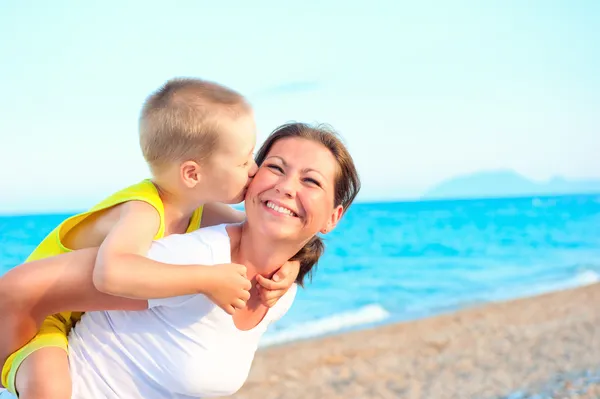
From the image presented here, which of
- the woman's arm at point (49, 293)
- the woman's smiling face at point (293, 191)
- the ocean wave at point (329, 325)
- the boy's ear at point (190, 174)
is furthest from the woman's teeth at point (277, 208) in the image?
the ocean wave at point (329, 325)

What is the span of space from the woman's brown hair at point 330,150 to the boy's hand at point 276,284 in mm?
153

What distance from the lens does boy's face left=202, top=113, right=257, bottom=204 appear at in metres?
2.63

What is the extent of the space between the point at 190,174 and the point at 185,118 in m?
0.21

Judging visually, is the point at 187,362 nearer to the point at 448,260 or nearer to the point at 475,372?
the point at 475,372

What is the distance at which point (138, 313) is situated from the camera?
2527mm

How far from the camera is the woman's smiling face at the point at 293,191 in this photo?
266 centimetres

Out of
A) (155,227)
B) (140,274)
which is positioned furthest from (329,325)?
(140,274)

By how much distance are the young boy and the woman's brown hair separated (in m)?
0.23

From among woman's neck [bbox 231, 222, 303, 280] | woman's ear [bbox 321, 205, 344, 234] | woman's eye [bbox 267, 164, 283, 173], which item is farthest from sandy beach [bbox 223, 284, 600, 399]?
woman's eye [bbox 267, 164, 283, 173]

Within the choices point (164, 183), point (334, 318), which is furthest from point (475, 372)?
point (164, 183)

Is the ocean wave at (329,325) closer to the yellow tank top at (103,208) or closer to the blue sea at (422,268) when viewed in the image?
the blue sea at (422,268)

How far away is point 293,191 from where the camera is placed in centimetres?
267

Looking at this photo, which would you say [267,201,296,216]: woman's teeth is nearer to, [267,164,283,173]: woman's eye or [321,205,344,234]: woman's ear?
[267,164,283,173]: woman's eye

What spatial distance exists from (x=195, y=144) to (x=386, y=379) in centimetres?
622
